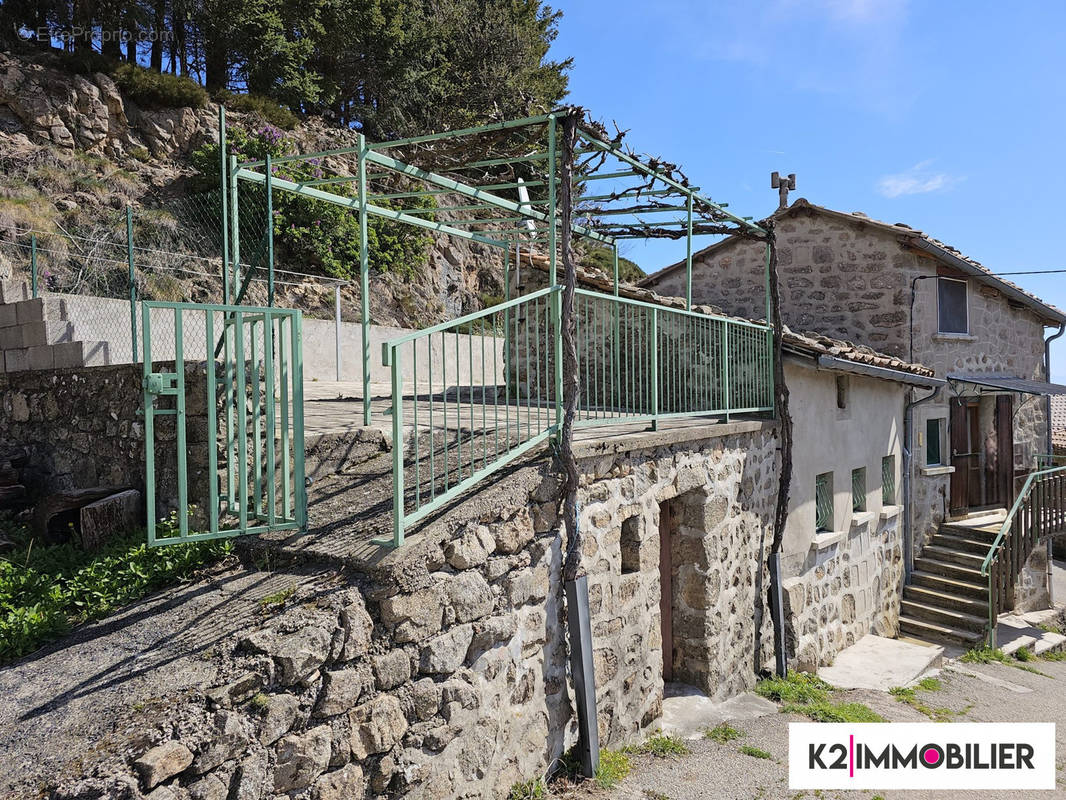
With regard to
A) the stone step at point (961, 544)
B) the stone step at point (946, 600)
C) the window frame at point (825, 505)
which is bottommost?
the stone step at point (946, 600)

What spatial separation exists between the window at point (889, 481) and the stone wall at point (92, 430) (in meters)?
10.1

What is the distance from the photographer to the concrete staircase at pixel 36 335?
555cm

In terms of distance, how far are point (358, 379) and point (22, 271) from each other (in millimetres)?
5171

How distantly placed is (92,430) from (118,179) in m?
12.4

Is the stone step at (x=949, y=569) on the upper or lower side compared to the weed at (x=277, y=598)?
lower

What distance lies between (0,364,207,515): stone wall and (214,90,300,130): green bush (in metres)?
14.3

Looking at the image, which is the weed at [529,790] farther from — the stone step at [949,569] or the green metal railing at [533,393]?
the stone step at [949,569]

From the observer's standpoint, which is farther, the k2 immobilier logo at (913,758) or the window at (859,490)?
the window at (859,490)

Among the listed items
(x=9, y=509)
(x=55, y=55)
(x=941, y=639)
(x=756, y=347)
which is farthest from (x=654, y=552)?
(x=55, y=55)

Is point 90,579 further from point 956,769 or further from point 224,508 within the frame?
point 956,769

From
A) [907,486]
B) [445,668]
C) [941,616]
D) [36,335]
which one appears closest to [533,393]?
[36,335]

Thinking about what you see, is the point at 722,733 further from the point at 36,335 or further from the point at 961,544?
the point at 961,544

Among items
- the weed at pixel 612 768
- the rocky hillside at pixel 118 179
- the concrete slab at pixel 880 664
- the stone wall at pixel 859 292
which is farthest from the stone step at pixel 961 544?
the rocky hillside at pixel 118 179

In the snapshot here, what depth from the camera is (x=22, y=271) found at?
34.4ft
